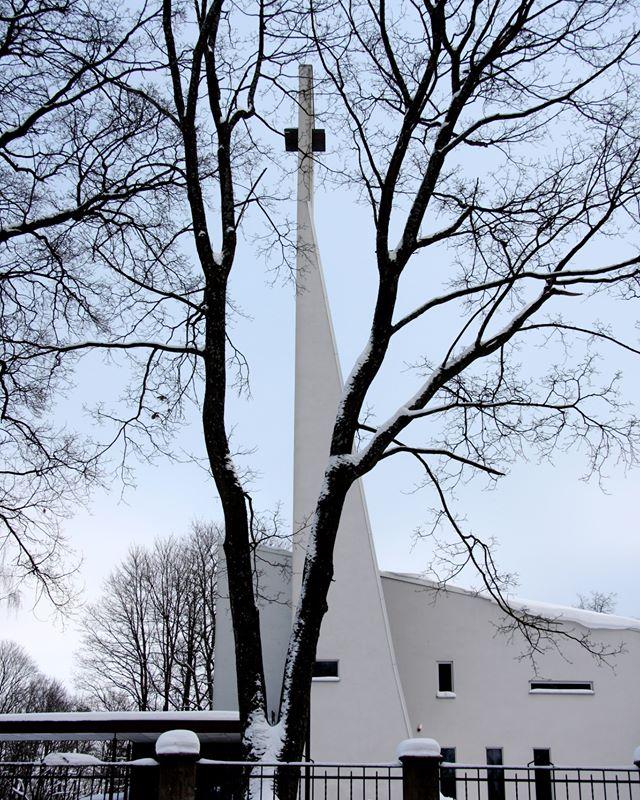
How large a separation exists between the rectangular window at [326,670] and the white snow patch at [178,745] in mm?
9978

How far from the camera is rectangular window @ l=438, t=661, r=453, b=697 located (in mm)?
19859

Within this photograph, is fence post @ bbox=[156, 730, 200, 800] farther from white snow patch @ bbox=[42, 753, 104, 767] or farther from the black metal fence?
white snow patch @ bbox=[42, 753, 104, 767]

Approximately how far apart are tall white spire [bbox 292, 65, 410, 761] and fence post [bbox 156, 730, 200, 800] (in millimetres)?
8183

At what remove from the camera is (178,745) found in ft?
26.0

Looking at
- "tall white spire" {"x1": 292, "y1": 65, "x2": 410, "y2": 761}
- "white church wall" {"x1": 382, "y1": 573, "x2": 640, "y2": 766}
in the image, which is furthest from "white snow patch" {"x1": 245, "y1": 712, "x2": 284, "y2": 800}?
"white church wall" {"x1": 382, "y1": 573, "x2": 640, "y2": 766}

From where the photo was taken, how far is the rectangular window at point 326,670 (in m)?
17.7

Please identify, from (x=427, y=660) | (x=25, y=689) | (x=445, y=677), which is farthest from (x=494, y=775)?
(x=25, y=689)

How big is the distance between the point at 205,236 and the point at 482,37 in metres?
3.76

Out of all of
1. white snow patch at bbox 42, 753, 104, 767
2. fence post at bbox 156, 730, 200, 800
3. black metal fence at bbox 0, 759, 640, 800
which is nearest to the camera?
fence post at bbox 156, 730, 200, 800

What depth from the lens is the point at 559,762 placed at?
1925cm

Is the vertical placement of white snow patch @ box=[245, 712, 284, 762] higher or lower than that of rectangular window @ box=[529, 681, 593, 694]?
lower

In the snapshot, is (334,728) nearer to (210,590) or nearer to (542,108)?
(542,108)

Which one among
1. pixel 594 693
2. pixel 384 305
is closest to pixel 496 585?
pixel 384 305

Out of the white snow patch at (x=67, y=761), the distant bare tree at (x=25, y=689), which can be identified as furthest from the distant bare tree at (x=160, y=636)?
the white snow patch at (x=67, y=761)
